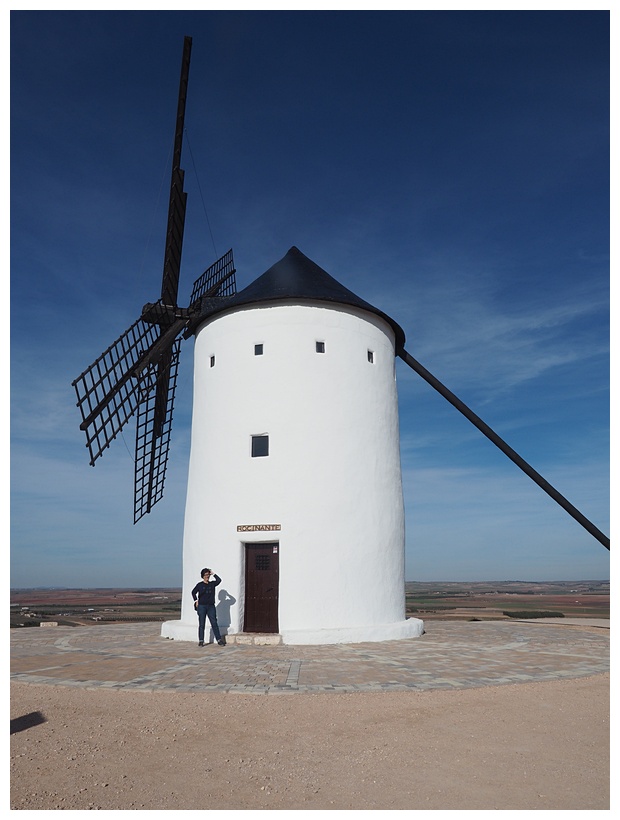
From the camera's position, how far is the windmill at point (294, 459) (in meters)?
13.3

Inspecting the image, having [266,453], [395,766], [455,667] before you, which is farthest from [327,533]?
[395,766]

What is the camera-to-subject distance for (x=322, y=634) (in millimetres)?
12453

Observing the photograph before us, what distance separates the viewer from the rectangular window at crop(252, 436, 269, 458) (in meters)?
14.0

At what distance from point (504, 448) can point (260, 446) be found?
6.88m

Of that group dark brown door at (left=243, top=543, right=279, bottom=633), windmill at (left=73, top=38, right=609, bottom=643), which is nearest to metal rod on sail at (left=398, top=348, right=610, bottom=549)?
windmill at (left=73, top=38, right=609, bottom=643)

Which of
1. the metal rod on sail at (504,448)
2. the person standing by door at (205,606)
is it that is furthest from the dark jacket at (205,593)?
the metal rod on sail at (504,448)

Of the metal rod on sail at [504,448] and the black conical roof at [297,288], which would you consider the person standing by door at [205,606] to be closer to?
the black conical roof at [297,288]

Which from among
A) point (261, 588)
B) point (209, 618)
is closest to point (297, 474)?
point (261, 588)

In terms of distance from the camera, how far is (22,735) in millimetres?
5887

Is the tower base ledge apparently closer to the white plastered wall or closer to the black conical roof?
the white plastered wall

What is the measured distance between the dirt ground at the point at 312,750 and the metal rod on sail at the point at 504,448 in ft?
29.5

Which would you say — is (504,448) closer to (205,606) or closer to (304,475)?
(304,475)
